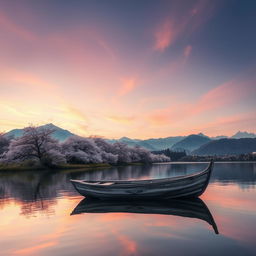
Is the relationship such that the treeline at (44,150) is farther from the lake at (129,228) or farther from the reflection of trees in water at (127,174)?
the lake at (129,228)

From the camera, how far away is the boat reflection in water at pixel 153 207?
16938 millimetres

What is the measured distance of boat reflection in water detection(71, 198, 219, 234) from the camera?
1694cm

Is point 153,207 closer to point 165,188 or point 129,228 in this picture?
point 165,188

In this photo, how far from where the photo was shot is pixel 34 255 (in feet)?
33.7

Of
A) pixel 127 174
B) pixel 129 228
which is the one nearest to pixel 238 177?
pixel 127 174

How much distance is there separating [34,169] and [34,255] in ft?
204

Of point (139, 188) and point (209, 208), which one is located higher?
point (139, 188)

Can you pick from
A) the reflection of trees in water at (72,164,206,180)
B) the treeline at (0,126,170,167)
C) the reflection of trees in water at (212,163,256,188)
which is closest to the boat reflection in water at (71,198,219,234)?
the reflection of trees in water at (212,163,256,188)

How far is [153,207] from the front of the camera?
19.2 metres

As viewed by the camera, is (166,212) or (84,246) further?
(166,212)

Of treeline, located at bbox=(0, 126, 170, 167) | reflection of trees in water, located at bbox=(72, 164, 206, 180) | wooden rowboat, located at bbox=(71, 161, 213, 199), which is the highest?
treeline, located at bbox=(0, 126, 170, 167)

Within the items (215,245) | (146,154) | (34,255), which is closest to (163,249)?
(215,245)

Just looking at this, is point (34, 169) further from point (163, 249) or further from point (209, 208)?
point (163, 249)

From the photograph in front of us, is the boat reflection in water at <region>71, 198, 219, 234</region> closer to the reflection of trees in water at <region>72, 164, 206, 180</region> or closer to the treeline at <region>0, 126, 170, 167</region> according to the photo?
the reflection of trees in water at <region>72, 164, 206, 180</region>
